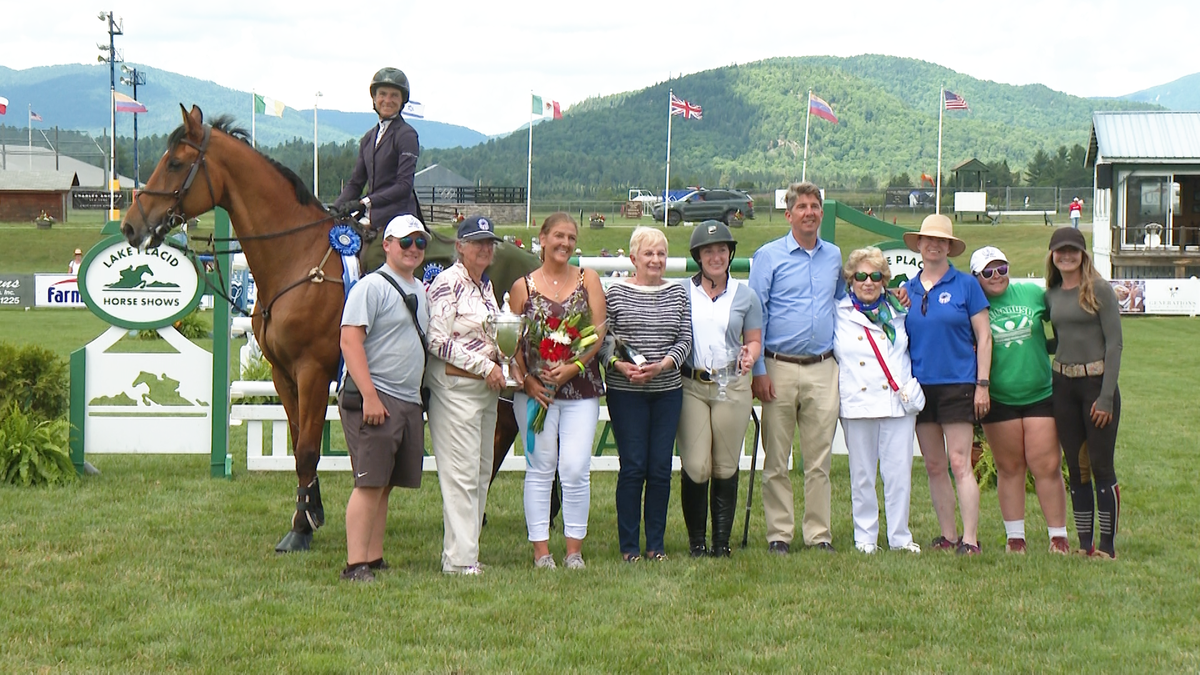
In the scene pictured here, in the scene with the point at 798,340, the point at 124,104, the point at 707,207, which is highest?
the point at 124,104

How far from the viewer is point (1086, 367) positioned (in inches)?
240

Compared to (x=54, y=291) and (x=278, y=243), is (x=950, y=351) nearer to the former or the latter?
(x=278, y=243)

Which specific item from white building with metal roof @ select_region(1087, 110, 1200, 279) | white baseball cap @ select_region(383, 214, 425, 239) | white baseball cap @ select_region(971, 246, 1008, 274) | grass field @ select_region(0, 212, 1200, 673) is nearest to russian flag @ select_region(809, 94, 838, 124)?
white building with metal roof @ select_region(1087, 110, 1200, 279)

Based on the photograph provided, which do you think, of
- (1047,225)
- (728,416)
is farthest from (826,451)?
(1047,225)

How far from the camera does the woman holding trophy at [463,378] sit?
5.82 meters

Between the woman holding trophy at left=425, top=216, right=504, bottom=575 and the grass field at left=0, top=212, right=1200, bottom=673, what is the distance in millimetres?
314

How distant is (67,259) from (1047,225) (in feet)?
130

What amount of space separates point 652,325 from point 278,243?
242 cm

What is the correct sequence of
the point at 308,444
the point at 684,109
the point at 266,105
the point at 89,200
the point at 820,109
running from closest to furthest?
the point at 308,444
the point at 820,109
the point at 266,105
the point at 684,109
the point at 89,200

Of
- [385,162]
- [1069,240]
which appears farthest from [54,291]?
[1069,240]

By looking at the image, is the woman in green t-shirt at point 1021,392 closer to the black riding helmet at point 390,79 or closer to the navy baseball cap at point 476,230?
the navy baseball cap at point 476,230

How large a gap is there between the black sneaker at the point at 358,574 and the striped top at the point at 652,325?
5.04 ft

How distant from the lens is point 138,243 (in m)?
6.81

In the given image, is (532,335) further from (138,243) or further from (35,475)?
(35,475)
